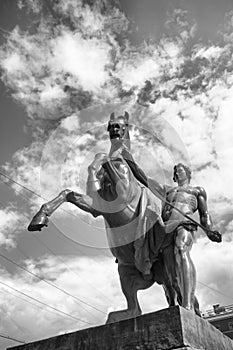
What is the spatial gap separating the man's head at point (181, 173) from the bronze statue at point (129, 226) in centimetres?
148

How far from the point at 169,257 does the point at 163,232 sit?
1.44 ft

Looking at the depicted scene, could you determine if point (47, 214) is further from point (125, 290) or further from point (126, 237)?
point (125, 290)

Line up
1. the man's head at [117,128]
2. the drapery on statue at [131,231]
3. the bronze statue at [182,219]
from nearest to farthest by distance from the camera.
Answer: the bronze statue at [182,219], the drapery on statue at [131,231], the man's head at [117,128]

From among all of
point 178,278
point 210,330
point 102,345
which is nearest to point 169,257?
point 178,278

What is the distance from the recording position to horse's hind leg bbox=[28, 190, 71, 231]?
589cm

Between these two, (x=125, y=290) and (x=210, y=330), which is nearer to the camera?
(x=210, y=330)

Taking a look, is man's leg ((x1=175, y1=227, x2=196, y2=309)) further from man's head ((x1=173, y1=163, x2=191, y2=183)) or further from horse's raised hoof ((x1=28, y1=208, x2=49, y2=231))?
horse's raised hoof ((x1=28, y1=208, x2=49, y2=231))

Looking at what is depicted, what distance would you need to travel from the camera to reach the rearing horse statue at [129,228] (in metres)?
6.57

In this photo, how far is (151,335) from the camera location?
4.67m

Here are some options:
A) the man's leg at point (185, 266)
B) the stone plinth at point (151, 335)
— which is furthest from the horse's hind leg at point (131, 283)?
the stone plinth at point (151, 335)

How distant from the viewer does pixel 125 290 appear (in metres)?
Result: 6.91

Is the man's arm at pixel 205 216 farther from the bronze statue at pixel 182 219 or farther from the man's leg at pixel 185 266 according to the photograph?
the man's leg at pixel 185 266

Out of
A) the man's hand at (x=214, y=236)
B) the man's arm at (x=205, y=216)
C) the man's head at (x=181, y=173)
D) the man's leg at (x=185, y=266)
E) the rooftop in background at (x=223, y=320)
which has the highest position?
the rooftop in background at (x=223, y=320)

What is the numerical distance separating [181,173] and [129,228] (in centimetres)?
227
